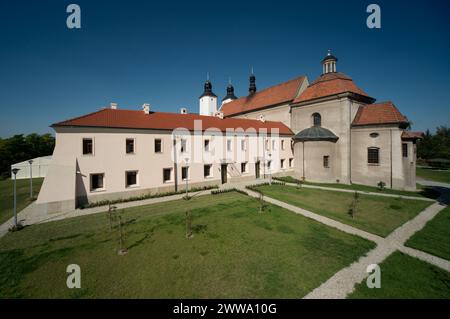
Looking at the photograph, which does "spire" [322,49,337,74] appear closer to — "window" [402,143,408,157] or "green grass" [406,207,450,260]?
"window" [402,143,408,157]

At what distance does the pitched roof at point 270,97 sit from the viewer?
3344 cm

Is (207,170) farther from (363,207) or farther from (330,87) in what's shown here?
(330,87)

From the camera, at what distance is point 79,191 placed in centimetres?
1596

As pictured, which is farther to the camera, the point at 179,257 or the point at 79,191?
the point at 79,191

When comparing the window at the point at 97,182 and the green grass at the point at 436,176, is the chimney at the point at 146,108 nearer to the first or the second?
the window at the point at 97,182

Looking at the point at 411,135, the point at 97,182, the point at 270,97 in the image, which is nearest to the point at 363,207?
the point at 411,135

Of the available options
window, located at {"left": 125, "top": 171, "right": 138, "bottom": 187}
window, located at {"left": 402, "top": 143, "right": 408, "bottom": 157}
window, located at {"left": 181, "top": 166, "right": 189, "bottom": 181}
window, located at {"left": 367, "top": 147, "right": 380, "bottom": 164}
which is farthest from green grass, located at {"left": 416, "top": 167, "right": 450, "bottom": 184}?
window, located at {"left": 125, "top": 171, "right": 138, "bottom": 187}

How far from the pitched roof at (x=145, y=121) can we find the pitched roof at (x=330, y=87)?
10324mm

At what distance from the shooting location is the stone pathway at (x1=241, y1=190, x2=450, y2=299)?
21.5ft

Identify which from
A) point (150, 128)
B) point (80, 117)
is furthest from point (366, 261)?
point (80, 117)

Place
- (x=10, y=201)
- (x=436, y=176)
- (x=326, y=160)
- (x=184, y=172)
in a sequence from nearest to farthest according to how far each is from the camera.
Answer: (x=10, y=201) < (x=184, y=172) < (x=326, y=160) < (x=436, y=176)

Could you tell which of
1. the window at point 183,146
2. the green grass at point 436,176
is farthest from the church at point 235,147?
the green grass at point 436,176

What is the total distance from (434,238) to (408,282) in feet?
20.3
